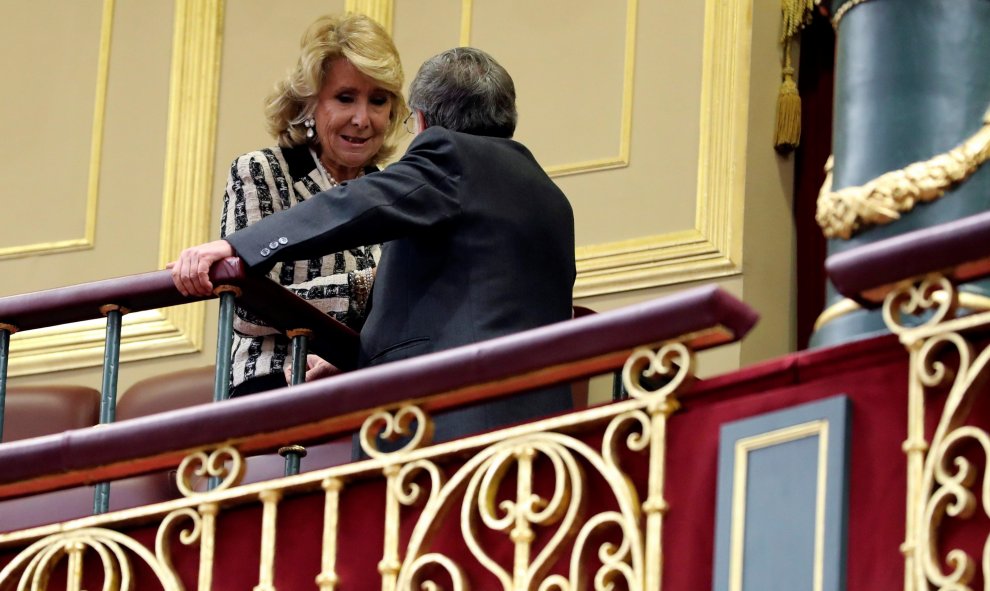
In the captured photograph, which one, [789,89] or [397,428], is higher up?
[789,89]

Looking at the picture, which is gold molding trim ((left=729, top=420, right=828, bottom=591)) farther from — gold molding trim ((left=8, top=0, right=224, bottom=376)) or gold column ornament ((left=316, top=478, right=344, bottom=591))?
gold molding trim ((left=8, top=0, right=224, bottom=376))

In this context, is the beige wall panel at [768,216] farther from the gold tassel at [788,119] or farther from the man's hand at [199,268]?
the man's hand at [199,268]

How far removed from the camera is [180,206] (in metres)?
6.73

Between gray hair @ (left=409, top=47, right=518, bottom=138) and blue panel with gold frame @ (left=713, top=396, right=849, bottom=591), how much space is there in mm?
1032

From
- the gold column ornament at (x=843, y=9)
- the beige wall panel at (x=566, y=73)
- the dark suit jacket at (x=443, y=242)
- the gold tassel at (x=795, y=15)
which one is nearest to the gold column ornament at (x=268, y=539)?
the dark suit jacket at (x=443, y=242)

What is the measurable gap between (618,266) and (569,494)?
2.97m

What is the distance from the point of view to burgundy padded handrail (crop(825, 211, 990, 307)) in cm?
279

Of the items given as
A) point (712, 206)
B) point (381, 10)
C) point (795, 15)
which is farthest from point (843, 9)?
point (381, 10)

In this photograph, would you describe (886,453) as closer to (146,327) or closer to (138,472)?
(138,472)

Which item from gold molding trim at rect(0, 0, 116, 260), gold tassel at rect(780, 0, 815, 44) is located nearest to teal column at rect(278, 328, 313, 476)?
gold tassel at rect(780, 0, 815, 44)

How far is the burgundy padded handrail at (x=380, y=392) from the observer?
3.04 meters

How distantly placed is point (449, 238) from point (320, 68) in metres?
0.94

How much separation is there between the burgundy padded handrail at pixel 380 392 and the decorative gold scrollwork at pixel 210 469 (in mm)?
20

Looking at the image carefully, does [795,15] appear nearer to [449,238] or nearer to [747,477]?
[449,238]
